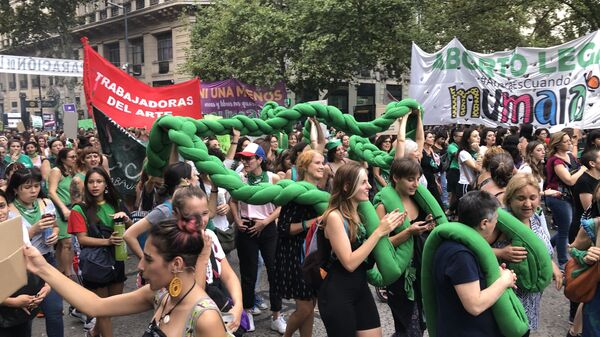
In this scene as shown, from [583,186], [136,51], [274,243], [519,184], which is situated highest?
[136,51]

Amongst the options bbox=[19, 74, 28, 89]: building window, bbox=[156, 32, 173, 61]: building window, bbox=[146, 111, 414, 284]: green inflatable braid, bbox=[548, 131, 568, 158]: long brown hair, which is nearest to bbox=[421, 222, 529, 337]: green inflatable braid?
bbox=[146, 111, 414, 284]: green inflatable braid

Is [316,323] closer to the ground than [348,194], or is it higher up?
closer to the ground

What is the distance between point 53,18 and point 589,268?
35.9 meters

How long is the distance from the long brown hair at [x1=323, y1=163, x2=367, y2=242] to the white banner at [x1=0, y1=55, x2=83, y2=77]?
1657 cm

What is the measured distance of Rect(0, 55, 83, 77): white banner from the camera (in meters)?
16.4

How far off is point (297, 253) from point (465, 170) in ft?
13.3

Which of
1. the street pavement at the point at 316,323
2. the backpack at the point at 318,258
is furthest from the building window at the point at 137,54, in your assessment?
the backpack at the point at 318,258

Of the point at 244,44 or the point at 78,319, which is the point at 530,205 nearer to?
the point at 78,319

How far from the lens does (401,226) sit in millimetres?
3365

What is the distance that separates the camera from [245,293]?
15.2ft

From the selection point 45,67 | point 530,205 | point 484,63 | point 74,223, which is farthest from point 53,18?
point 530,205

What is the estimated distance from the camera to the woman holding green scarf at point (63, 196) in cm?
503

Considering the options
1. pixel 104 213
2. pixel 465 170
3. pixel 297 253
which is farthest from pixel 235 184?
pixel 465 170

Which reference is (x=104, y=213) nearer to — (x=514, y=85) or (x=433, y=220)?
(x=433, y=220)
